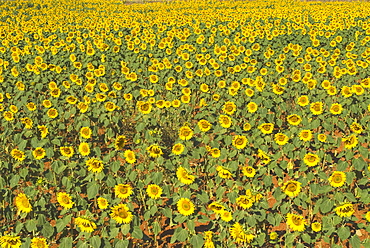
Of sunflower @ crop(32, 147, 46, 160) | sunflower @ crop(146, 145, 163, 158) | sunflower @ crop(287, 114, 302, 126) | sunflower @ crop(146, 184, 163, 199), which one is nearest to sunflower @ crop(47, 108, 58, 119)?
sunflower @ crop(32, 147, 46, 160)

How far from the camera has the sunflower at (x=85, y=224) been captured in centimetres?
306

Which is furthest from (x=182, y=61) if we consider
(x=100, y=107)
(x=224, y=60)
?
(x=100, y=107)

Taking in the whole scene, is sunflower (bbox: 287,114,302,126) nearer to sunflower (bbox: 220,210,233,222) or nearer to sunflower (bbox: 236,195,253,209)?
sunflower (bbox: 236,195,253,209)

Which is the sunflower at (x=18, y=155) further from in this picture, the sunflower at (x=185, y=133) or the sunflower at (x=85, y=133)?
the sunflower at (x=185, y=133)

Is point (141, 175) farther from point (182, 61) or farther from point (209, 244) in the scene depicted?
point (182, 61)

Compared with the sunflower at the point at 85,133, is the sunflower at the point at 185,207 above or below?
below

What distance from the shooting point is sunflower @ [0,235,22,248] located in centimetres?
297

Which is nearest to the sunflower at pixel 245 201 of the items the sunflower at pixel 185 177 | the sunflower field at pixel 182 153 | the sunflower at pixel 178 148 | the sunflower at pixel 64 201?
the sunflower field at pixel 182 153

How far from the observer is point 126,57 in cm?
946

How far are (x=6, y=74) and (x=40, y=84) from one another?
1.14 metres

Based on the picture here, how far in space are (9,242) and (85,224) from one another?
26.9 inches

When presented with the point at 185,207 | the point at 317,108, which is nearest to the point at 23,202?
the point at 185,207

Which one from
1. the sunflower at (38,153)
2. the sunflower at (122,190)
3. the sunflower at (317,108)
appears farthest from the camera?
the sunflower at (317,108)

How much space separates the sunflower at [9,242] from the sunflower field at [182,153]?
0.01m
